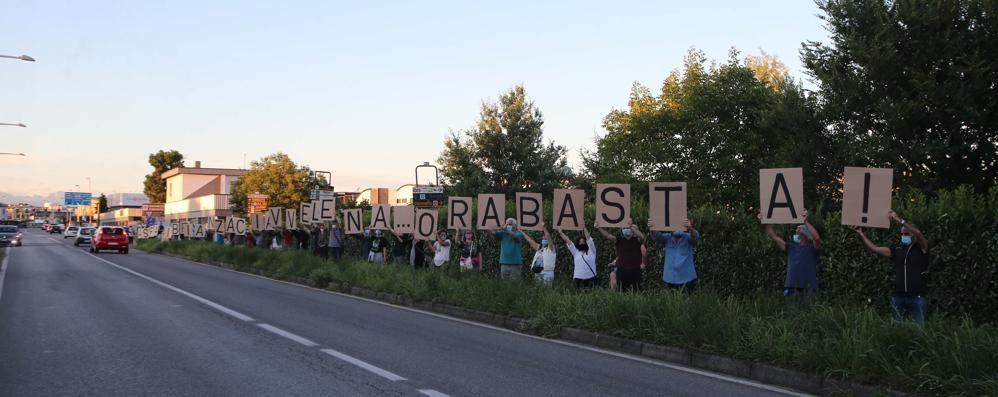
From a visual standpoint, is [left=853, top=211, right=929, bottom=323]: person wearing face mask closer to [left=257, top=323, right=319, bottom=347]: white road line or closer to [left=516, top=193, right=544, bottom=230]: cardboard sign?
[left=257, top=323, right=319, bottom=347]: white road line

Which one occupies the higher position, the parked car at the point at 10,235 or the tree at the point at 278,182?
the tree at the point at 278,182

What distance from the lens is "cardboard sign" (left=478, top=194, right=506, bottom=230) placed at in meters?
18.5

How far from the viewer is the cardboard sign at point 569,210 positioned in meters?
15.5

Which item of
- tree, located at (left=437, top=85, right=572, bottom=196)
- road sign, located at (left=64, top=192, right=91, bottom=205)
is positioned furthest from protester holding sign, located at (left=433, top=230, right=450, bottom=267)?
road sign, located at (left=64, top=192, right=91, bottom=205)

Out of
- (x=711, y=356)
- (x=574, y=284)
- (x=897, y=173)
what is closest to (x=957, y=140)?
(x=897, y=173)

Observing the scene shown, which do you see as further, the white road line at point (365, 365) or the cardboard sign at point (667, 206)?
the cardboard sign at point (667, 206)

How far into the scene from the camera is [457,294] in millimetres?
15344

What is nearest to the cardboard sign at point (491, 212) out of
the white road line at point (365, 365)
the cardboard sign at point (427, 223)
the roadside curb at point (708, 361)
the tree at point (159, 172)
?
the cardboard sign at point (427, 223)

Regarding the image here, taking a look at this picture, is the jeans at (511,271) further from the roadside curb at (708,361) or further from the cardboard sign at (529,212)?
the roadside curb at (708,361)

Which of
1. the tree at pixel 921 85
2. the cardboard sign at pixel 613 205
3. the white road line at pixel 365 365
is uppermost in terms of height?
the tree at pixel 921 85

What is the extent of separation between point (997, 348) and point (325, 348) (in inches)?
278

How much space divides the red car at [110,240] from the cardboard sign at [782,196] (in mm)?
45317

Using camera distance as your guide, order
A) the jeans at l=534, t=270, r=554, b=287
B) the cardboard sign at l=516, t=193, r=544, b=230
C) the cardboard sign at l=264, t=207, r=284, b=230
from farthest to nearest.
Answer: the cardboard sign at l=264, t=207, r=284, b=230
the cardboard sign at l=516, t=193, r=544, b=230
the jeans at l=534, t=270, r=554, b=287

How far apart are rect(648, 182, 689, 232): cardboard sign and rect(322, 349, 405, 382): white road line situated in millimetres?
5201
